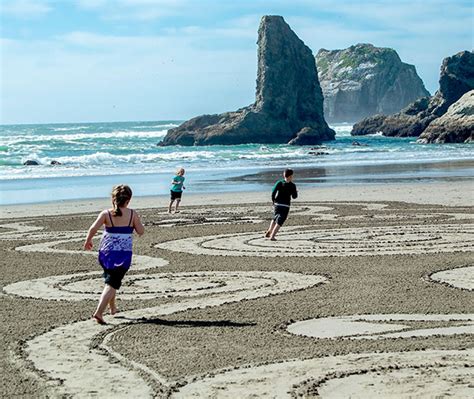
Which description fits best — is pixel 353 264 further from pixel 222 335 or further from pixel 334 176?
pixel 334 176

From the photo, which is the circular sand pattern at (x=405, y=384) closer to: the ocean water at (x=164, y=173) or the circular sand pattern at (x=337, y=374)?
the circular sand pattern at (x=337, y=374)

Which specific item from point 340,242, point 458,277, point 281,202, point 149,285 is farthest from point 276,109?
point 149,285

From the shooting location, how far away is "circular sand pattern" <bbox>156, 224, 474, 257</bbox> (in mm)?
18969

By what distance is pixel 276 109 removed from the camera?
429 ft

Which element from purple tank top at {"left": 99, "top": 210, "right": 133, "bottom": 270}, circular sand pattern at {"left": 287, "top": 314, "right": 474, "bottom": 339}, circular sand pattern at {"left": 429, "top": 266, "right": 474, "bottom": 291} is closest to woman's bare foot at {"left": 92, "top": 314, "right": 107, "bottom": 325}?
purple tank top at {"left": 99, "top": 210, "right": 133, "bottom": 270}

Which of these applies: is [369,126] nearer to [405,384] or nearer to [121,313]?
[121,313]

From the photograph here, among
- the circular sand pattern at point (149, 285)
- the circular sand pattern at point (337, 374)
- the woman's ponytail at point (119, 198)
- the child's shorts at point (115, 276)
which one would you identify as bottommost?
the circular sand pattern at point (149, 285)

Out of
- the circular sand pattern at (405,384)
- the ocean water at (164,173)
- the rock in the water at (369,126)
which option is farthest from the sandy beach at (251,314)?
the rock in the water at (369,126)

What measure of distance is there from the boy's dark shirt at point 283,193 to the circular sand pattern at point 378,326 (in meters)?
9.90

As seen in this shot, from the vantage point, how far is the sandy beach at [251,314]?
902 cm

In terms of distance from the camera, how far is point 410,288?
14.1 meters

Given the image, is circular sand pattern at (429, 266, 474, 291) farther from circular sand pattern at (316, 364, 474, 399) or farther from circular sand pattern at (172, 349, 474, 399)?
circular sand pattern at (316, 364, 474, 399)

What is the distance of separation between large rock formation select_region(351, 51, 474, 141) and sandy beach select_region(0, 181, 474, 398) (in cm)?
11941

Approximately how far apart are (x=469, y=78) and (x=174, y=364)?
142 meters
